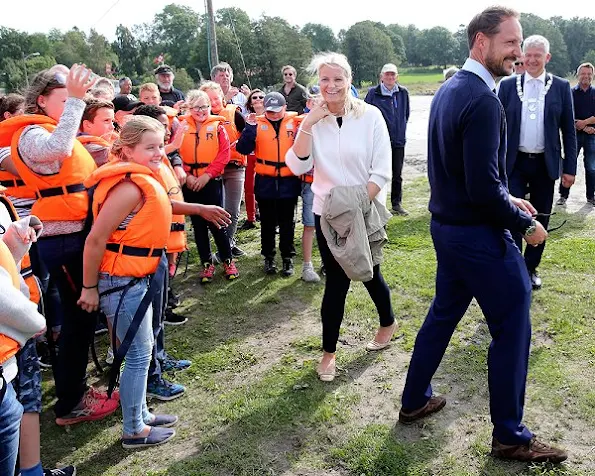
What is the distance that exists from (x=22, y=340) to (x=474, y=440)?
99.7 inches

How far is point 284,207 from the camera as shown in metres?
6.26

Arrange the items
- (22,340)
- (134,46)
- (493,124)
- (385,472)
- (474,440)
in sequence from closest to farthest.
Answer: (22,340) → (493,124) → (385,472) → (474,440) → (134,46)

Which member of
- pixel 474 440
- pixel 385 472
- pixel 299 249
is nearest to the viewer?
pixel 385 472

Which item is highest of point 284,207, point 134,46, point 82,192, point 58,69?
point 134,46

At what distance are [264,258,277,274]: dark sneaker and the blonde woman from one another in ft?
7.88

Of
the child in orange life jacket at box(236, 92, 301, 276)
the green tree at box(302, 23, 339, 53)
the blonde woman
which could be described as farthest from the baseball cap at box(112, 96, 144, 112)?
the green tree at box(302, 23, 339, 53)

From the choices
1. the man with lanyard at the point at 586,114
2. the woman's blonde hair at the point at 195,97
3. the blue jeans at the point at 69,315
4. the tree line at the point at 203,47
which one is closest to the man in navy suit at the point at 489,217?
the blue jeans at the point at 69,315

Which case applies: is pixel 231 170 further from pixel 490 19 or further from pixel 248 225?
pixel 490 19

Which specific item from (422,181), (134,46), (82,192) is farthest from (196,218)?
(134,46)

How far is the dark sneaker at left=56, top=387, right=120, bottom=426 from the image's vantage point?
145 inches

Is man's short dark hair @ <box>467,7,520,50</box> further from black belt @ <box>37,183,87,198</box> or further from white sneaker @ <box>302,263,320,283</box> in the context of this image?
white sneaker @ <box>302,263,320,283</box>

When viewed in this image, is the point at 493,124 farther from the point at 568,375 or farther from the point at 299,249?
the point at 299,249

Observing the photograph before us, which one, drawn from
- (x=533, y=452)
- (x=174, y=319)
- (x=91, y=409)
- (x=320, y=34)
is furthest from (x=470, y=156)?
(x=320, y=34)

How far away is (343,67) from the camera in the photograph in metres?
3.62
